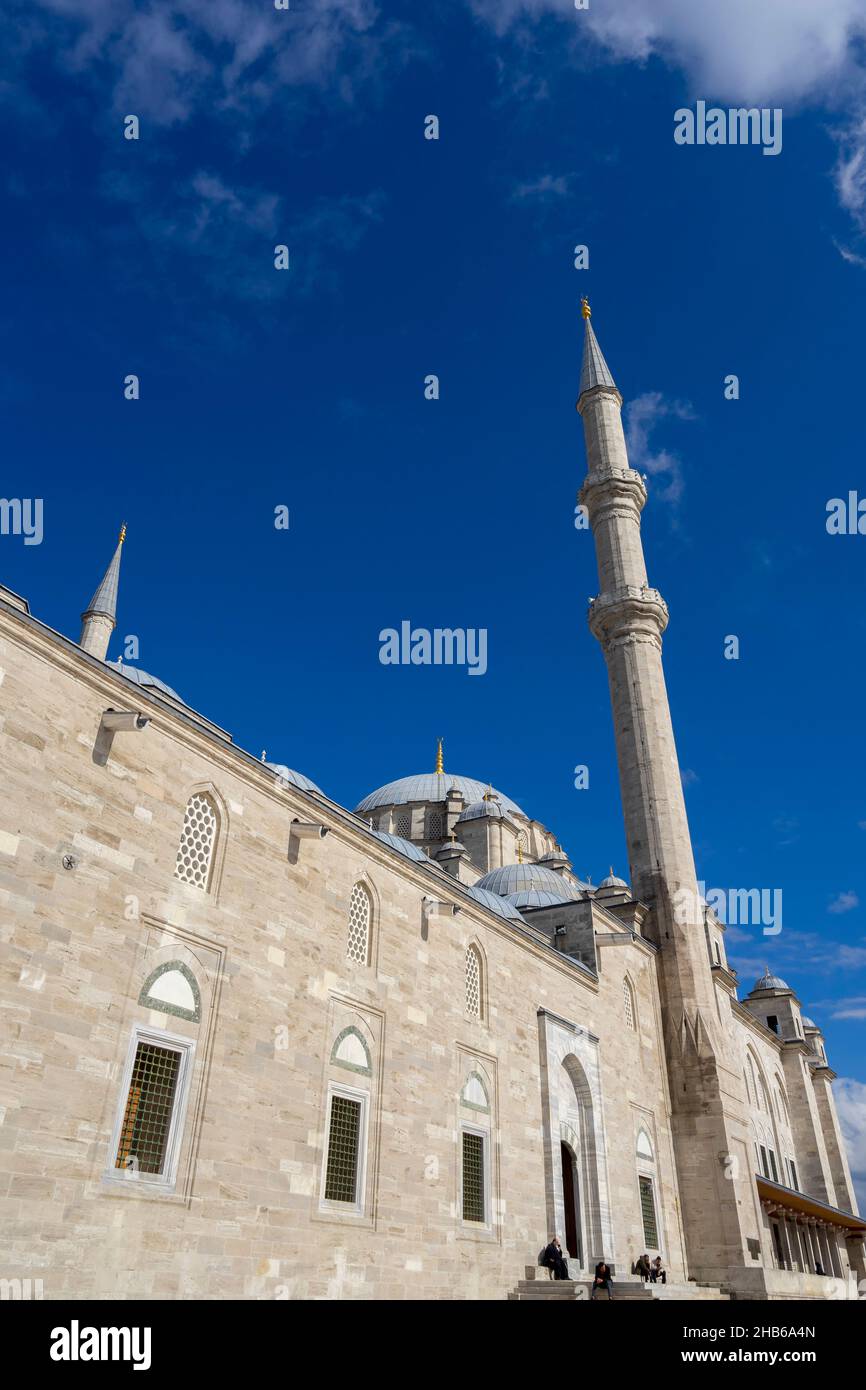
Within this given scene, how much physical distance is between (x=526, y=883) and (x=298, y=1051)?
49.1ft

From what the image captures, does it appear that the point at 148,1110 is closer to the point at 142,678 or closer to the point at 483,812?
the point at 142,678

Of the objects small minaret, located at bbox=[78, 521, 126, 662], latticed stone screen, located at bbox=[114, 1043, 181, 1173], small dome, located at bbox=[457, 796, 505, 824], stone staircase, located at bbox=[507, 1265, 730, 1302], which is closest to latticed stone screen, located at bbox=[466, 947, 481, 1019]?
stone staircase, located at bbox=[507, 1265, 730, 1302]

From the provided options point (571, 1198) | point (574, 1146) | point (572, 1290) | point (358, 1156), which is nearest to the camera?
point (358, 1156)

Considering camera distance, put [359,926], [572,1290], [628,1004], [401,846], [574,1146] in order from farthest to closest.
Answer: [628,1004], [401,846], [574,1146], [572,1290], [359,926]

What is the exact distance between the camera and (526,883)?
26469 millimetres

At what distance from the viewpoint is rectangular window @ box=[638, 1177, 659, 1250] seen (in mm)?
19672

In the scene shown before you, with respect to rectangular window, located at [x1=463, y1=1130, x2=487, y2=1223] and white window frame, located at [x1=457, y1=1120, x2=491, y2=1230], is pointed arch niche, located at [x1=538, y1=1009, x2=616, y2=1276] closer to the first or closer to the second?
white window frame, located at [x1=457, y1=1120, x2=491, y2=1230]

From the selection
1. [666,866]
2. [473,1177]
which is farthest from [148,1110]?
[666,866]

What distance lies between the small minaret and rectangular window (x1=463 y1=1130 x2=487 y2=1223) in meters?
13.4

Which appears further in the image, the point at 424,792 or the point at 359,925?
the point at 424,792

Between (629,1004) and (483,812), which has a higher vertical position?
(483,812)

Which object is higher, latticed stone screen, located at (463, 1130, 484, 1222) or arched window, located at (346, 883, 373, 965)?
arched window, located at (346, 883, 373, 965)
